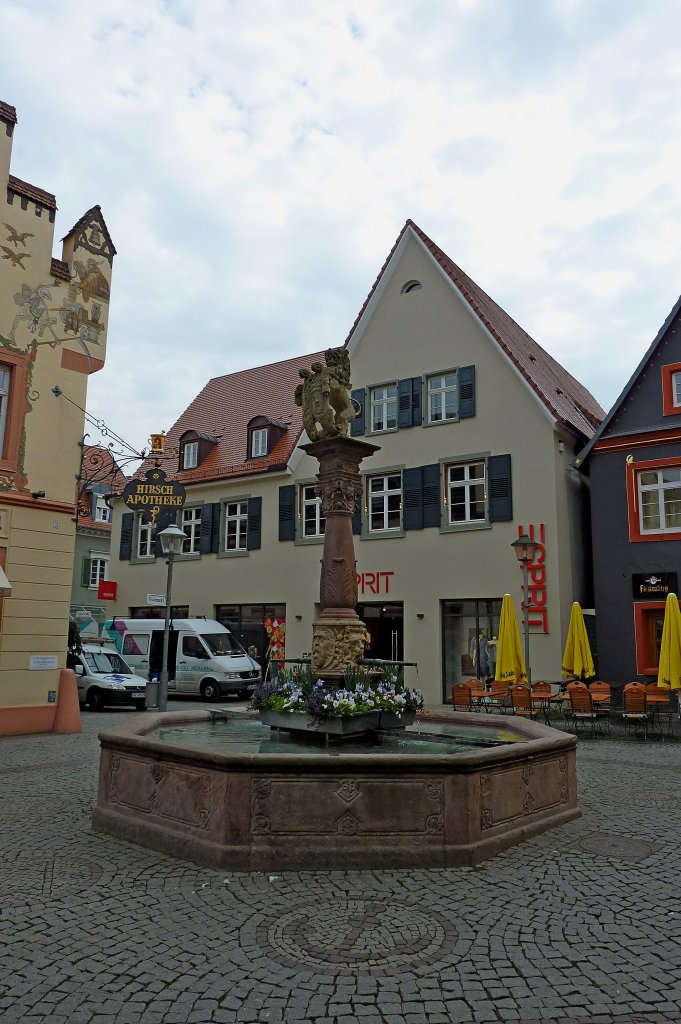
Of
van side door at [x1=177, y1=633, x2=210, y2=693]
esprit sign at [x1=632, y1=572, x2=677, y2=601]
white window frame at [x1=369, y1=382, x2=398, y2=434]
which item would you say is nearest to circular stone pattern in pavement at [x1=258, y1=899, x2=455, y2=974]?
esprit sign at [x1=632, y1=572, x2=677, y2=601]

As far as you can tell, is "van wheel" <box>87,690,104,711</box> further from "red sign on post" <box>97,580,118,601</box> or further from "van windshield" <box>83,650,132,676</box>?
"red sign on post" <box>97,580,118,601</box>

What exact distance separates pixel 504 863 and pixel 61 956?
330 cm

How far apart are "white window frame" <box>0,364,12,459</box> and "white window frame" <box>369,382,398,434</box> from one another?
466 inches

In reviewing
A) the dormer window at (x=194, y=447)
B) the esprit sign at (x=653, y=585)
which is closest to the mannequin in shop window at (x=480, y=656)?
the esprit sign at (x=653, y=585)

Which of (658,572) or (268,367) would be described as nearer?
(658,572)

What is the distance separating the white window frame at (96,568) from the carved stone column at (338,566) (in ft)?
100

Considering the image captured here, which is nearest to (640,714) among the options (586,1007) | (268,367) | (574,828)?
(574,828)

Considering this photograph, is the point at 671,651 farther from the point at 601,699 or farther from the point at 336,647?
the point at 336,647

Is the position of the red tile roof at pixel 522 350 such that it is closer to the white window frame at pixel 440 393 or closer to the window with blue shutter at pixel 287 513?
the white window frame at pixel 440 393

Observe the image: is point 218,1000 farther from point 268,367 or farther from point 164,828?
point 268,367

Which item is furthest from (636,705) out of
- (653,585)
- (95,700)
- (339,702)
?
→ (95,700)

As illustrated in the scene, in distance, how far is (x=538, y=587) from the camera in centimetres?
2022

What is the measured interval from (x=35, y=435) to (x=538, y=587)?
12.4m

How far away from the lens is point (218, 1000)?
12.7ft
